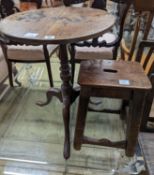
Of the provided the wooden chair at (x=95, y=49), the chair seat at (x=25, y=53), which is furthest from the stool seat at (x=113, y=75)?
the chair seat at (x=25, y=53)

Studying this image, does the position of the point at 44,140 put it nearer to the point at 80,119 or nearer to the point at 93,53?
the point at 80,119

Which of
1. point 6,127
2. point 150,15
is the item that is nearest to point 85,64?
point 150,15

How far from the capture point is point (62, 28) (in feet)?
4.36

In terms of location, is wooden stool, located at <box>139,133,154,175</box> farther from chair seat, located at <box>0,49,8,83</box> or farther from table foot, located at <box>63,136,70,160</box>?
chair seat, located at <box>0,49,8,83</box>

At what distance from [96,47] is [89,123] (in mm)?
683

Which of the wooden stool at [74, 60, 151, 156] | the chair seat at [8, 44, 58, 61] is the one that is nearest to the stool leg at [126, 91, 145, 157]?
the wooden stool at [74, 60, 151, 156]

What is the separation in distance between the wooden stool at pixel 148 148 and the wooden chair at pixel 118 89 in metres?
0.06

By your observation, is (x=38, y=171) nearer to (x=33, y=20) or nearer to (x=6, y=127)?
(x=6, y=127)

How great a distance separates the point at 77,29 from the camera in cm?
130

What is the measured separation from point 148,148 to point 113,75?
47cm

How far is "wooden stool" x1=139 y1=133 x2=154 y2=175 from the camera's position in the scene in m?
1.15

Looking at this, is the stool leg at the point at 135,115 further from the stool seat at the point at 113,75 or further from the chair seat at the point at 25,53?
the chair seat at the point at 25,53

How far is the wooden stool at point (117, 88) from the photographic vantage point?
4.07 feet

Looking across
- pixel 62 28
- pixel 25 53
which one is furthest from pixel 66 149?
pixel 25 53
